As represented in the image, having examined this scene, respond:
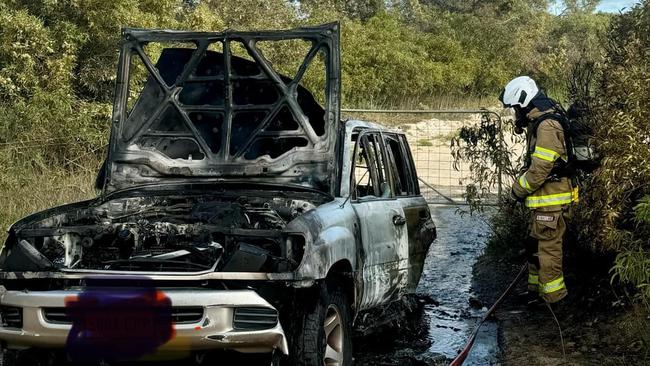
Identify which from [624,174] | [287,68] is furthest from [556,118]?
[287,68]

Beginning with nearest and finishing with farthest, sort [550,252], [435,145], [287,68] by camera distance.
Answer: [550,252]
[435,145]
[287,68]

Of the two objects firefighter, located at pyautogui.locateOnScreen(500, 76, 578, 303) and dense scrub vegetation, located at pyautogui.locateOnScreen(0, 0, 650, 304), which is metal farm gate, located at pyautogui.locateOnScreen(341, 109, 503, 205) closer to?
dense scrub vegetation, located at pyautogui.locateOnScreen(0, 0, 650, 304)

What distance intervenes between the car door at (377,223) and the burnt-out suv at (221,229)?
2cm

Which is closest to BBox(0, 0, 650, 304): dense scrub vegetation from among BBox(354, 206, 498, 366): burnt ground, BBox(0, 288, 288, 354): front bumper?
BBox(354, 206, 498, 366): burnt ground

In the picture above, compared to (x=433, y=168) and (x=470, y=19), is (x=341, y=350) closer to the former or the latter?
(x=433, y=168)

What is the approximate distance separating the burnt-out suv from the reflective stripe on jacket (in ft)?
3.34

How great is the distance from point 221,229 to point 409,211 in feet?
8.06

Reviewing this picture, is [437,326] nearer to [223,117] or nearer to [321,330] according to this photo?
[223,117]

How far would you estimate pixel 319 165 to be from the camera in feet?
17.4

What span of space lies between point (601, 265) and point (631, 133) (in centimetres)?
175

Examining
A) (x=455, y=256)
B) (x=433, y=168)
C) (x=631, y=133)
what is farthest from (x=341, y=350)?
(x=433, y=168)

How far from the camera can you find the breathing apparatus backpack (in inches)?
249

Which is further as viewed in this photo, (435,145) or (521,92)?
(435,145)

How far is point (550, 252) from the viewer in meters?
6.56
